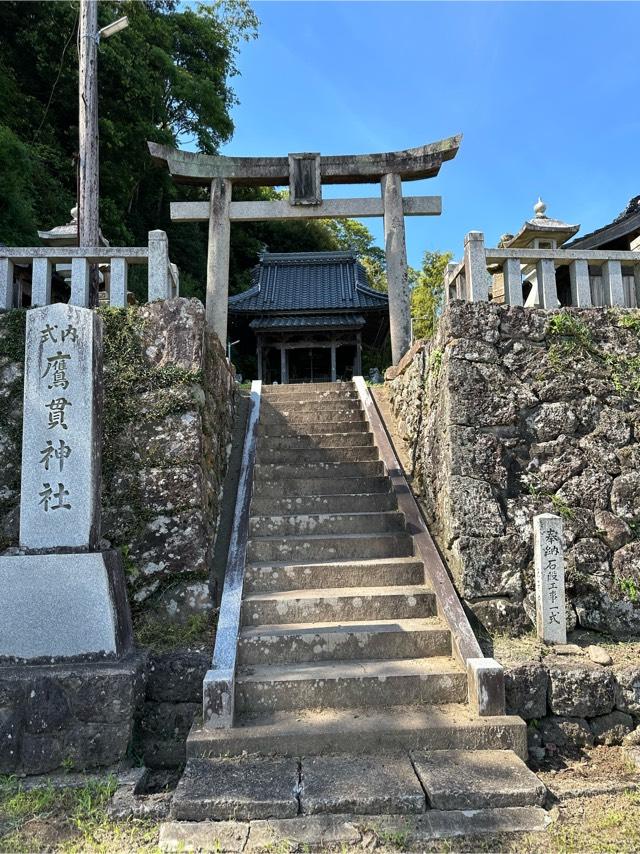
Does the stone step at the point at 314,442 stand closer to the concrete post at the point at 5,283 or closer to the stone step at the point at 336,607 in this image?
the stone step at the point at 336,607

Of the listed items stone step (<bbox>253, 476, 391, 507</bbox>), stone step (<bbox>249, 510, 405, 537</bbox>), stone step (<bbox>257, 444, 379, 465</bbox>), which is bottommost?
stone step (<bbox>249, 510, 405, 537</bbox>)

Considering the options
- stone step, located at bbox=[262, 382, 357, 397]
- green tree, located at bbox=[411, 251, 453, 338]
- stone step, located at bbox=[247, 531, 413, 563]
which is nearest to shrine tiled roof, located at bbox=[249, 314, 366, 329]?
green tree, located at bbox=[411, 251, 453, 338]

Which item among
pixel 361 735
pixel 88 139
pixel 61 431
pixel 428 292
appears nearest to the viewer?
pixel 361 735

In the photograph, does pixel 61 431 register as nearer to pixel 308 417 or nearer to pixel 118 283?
pixel 118 283

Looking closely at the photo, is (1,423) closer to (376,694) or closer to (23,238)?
(376,694)

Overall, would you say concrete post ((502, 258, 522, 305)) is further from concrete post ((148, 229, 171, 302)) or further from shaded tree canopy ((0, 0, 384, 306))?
shaded tree canopy ((0, 0, 384, 306))

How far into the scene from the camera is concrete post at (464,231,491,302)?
18.0ft

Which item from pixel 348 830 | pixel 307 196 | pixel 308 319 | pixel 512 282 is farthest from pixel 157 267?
pixel 308 319

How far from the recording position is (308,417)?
7.74 m

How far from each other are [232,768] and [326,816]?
26.8 inches

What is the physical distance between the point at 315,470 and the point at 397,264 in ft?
14.1

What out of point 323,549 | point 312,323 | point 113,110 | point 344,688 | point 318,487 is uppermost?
point 113,110

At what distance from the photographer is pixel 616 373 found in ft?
17.8

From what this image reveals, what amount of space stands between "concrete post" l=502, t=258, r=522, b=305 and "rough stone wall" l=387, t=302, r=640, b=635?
21 cm
